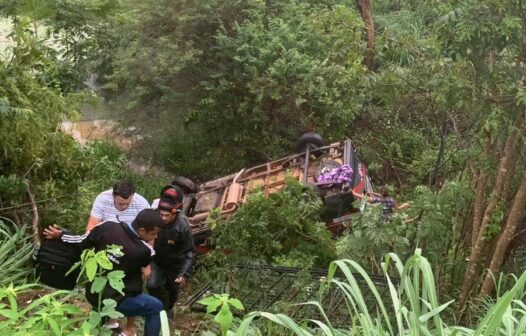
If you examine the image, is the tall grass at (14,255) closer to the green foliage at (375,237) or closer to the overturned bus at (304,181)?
the overturned bus at (304,181)

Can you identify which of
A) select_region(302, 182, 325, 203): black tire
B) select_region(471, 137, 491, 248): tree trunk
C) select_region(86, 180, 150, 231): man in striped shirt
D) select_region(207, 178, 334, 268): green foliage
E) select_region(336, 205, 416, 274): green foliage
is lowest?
select_region(207, 178, 334, 268): green foliage

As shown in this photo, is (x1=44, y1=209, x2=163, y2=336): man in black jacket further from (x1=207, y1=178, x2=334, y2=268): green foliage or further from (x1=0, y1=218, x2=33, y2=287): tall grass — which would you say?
(x1=207, y1=178, x2=334, y2=268): green foliage

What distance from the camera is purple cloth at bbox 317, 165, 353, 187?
8.27 meters

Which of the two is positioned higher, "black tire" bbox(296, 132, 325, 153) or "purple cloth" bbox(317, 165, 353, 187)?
"purple cloth" bbox(317, 165, 353, 187)

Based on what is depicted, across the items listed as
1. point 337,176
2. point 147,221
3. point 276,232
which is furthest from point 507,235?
point 337,176

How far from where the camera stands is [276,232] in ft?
25.0

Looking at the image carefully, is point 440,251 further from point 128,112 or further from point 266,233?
point 128,112

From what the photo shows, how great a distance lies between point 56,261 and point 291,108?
7882mm

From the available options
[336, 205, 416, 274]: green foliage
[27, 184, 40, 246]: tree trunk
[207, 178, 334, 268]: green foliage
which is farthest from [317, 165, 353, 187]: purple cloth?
[27, 184, 40, 246]: tree trunk

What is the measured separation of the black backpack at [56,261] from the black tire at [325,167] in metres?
4.53

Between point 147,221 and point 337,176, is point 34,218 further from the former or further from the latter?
point 337,176

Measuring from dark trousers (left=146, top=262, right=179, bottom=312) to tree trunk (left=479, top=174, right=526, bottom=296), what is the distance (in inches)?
95.1

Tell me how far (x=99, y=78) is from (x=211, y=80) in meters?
2.73

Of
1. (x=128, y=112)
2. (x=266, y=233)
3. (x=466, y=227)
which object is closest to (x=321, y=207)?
(x=266, y=233)
